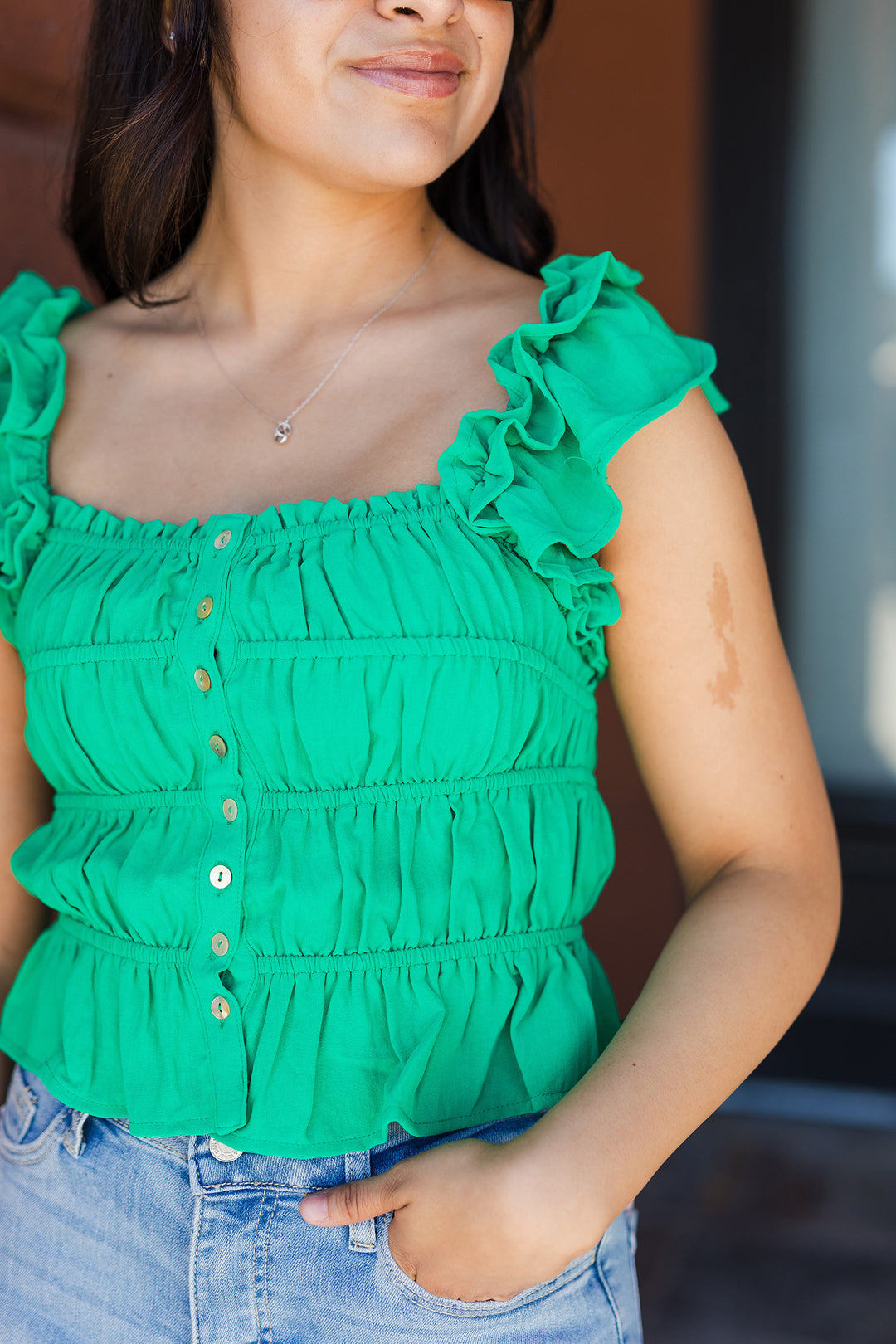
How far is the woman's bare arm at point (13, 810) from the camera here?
130cm

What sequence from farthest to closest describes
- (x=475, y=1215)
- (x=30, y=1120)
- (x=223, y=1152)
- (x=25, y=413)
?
(x=25, y=413)
(x=30, y=1120)
(x=223, y=1152)
(x=475, y=1215)

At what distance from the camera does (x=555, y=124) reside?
3.11 meters

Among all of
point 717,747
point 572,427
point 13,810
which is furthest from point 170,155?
point 717,747

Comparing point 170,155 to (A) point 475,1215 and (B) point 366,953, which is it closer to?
(B) point 366,953

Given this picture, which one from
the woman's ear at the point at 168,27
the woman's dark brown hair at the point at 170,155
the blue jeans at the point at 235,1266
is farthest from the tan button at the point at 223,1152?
the woman's ear at the point at 168,27

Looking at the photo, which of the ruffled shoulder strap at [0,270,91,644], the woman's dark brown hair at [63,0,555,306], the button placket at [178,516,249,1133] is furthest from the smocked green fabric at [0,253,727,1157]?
the woman's dark brown hair at [63,0,555,306]

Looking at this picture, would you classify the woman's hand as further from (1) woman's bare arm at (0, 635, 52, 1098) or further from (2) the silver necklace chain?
(2) the silver necklace chain

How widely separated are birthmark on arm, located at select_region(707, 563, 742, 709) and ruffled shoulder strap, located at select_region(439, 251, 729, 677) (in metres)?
0.08

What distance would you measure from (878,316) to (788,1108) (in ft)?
6.42

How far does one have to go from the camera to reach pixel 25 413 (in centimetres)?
130

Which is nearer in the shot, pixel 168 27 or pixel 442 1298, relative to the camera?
pixel 442 1298

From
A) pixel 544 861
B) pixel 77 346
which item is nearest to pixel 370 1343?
pixel 544 861

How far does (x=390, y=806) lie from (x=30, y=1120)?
1.51 ft

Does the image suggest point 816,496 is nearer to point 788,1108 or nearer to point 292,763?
point 788,1108
